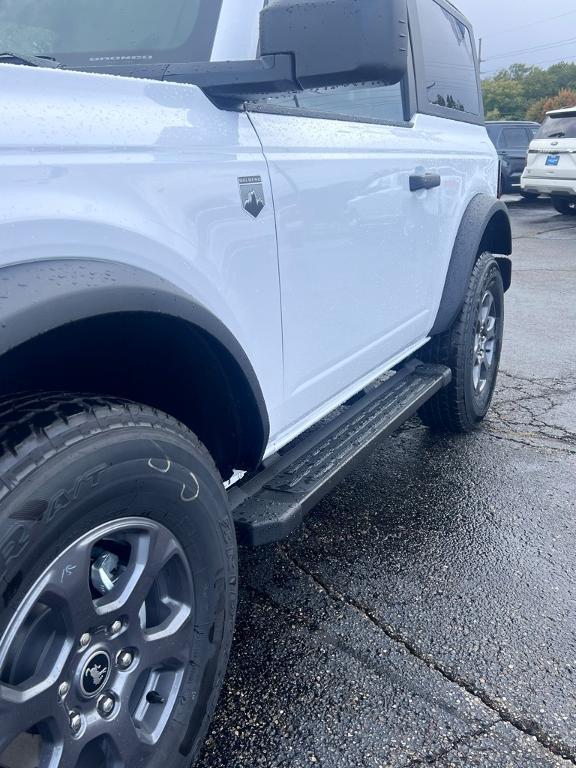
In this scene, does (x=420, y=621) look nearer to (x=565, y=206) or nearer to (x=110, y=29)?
(x=110, y=29)

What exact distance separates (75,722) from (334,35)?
1496 millimetres

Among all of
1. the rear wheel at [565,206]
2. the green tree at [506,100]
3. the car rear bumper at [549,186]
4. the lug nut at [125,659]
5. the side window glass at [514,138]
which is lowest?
the rear wheel at [565,206]

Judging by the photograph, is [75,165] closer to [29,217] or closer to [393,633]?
[29,217]

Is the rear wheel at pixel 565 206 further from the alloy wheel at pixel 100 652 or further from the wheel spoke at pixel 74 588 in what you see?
the wheel spoke at pixel 74 588

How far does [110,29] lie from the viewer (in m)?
2.11

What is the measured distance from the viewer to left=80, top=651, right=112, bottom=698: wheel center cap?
1497 millimetres

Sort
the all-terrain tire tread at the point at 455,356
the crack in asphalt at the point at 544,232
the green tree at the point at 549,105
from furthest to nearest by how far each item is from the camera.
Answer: the green tree at the point at 549,105, the crack in asphalt at the point at 544,232, the all-terrain tire tread at the point at 455,356

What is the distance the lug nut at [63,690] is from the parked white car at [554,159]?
14.3 meters

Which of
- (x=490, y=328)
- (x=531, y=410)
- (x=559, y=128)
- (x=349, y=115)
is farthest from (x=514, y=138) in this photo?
(x=349, y=115)

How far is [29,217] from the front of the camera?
137 centimetres

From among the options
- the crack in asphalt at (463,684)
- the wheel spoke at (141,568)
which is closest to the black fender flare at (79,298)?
the wheel spoke at (141,568)

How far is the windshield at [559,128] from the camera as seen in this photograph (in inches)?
550

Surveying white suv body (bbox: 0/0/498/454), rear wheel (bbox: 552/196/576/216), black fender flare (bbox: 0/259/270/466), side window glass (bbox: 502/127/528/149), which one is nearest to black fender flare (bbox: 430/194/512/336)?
white suv body (bbox: 0/0/498/454)

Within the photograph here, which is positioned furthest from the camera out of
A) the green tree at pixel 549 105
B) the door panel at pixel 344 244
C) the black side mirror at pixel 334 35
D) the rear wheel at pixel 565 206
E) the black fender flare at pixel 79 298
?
the green tree at pixel 549 105
